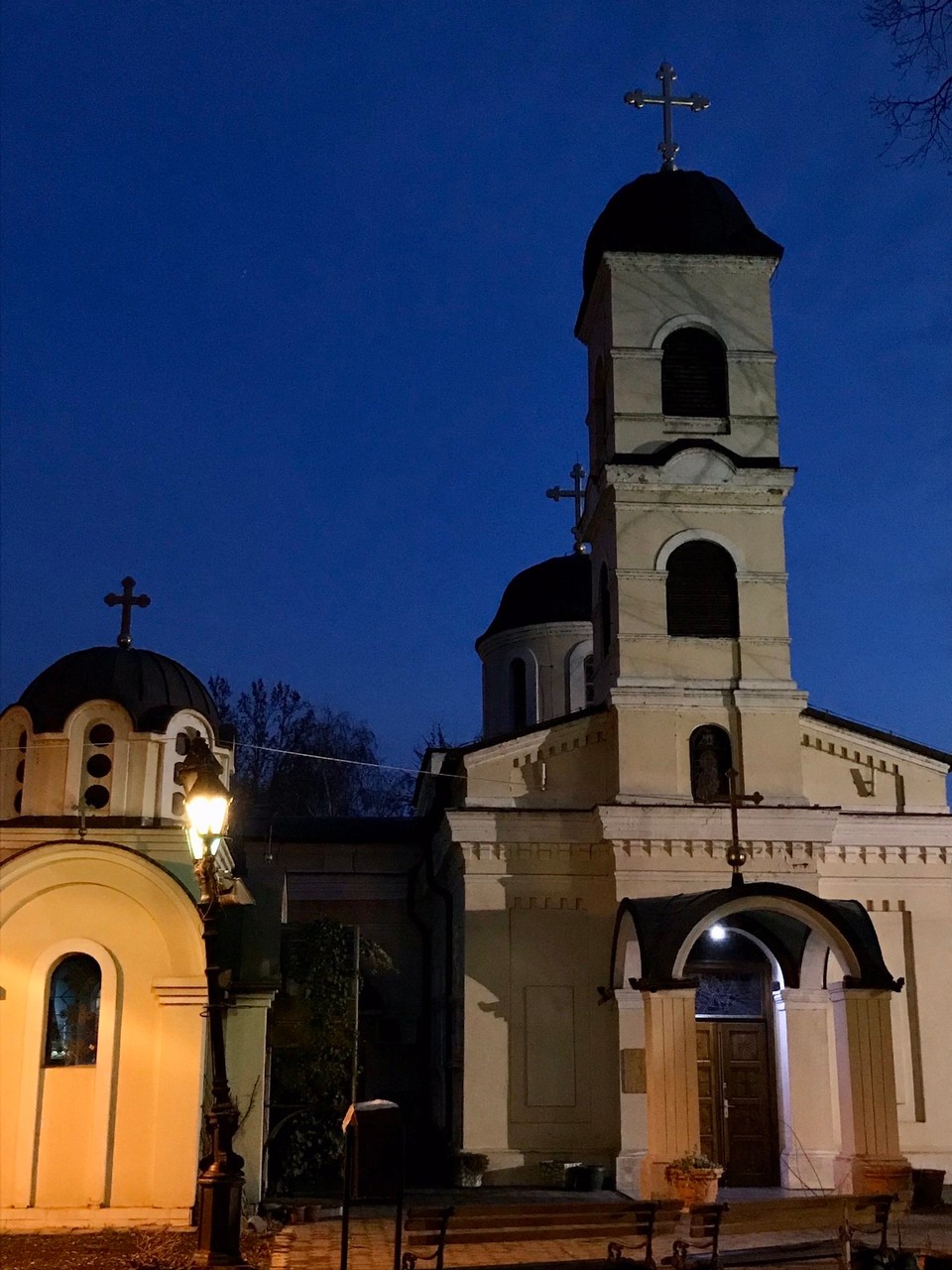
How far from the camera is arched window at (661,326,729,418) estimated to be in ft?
73.3

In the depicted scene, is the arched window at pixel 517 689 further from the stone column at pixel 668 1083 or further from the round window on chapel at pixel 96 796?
the round window on chapel at pixel 96 796

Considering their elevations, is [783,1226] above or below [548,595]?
below

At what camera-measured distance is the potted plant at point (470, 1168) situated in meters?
19.1

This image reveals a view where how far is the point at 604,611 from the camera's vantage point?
22734 millimetres

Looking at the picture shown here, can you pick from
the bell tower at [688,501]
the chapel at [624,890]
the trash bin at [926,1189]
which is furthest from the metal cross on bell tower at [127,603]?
the trash bin at [926,1189]

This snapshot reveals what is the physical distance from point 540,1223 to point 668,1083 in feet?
18.5

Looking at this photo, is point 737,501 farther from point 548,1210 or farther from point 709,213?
point 548,1210

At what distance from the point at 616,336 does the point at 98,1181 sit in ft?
47.7

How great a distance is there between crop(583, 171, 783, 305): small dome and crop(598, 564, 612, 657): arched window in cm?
523

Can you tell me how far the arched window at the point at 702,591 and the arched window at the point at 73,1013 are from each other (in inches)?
405

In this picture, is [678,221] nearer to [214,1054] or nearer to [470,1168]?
[470,1168]

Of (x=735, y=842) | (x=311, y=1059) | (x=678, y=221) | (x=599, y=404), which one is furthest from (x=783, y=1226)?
(x=678, y=221)

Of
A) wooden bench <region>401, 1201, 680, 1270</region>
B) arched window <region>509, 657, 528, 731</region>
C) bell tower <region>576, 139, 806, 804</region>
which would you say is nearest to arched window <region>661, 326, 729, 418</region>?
bell tower <region>576, 139, 806, 804</region>

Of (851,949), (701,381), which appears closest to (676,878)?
(851,949)
